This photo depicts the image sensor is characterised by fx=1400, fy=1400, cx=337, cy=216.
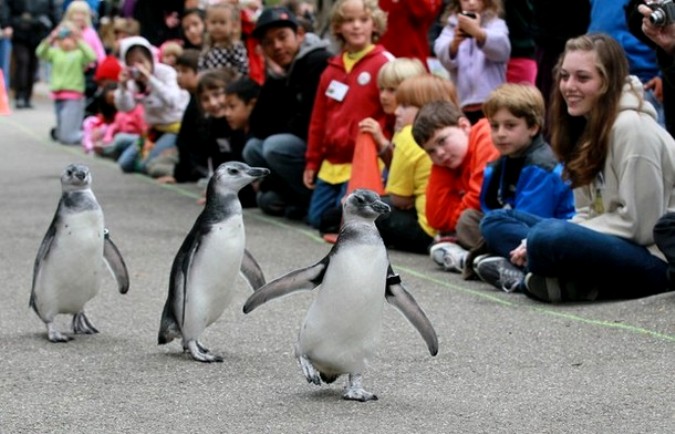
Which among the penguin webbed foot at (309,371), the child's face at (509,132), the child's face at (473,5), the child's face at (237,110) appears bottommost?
the child's face at (237,110)

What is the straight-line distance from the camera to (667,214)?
19.0 ft

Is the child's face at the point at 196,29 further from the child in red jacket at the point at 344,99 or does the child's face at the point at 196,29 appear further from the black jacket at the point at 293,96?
the child in red jacket at the point at 344,99

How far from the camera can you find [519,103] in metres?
6.64

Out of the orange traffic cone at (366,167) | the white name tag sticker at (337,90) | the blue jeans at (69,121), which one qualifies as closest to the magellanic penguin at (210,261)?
the orange traffic cone at (366,167)

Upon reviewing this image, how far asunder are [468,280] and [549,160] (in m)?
0.75

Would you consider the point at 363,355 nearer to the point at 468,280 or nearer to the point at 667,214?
the point at 667,214

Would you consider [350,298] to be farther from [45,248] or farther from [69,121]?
[69,121]

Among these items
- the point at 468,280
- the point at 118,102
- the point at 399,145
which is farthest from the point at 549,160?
the point at 118,102

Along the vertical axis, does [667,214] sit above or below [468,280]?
above

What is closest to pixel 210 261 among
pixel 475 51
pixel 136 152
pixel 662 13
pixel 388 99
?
pixel 662 13

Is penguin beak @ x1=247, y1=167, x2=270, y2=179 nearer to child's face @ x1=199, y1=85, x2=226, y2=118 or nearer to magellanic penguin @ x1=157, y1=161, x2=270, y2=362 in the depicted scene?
magellanic penguin @ x1=157, y1=161, x2=270, y2=362

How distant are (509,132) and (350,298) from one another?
258cm

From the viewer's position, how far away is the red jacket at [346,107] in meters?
8.58

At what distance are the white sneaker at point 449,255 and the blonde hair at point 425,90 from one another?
91 cm
